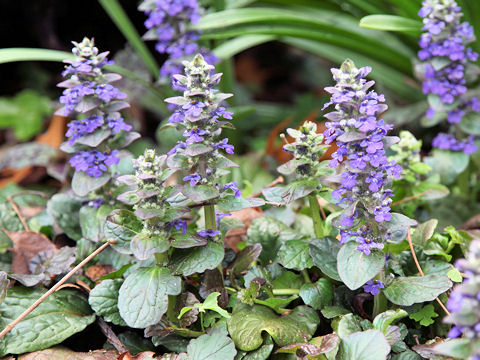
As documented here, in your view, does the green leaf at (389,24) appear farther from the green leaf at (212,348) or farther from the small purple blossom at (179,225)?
the green leaf at (212,348)

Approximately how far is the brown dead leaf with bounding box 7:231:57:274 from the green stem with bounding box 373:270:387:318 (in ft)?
4.11

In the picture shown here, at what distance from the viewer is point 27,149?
3.17 meters

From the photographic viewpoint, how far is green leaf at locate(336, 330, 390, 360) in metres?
1.52

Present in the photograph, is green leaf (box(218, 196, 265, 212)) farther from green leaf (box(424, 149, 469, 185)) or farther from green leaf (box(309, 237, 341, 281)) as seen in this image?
green leaf (box(424, 149, 469, 185))

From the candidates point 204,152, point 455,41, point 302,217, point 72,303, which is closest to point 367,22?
point 455,41

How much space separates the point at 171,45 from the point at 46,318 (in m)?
1.52

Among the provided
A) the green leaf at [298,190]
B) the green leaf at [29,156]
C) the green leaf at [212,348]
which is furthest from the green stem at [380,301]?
the green leaf at [29,156]

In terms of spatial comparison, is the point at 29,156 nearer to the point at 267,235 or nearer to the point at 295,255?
the point at 267,235

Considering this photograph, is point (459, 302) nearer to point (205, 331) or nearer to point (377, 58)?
point (205, 331)

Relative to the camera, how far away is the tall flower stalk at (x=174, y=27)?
267cm

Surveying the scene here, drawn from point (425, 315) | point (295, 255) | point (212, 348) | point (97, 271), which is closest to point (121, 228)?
point (97, 271)

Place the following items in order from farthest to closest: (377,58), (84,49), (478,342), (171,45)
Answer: (377,58)
(171,45)
(84,49)
(478,342)

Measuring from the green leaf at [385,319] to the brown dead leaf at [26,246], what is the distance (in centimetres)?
128

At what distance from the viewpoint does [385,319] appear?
5.36 ft
